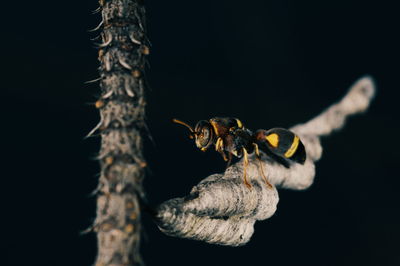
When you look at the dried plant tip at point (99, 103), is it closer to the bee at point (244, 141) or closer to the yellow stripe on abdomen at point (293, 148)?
the bee at point (244, 141)

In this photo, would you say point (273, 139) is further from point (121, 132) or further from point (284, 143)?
point (121, 132)

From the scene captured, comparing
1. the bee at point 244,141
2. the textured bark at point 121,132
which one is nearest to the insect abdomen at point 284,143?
the bee at point 244,141

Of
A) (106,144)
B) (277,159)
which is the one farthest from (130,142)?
(277,159)

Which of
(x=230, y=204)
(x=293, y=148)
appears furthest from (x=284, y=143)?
(x=230, y=204)

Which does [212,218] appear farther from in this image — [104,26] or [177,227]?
[104,26]

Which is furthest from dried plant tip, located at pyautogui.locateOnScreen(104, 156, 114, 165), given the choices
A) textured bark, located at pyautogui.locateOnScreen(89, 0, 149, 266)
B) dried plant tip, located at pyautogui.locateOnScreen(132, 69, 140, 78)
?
dried plant tip, located at pyautogui.locateOnScreen(132, 69, 140, 78)

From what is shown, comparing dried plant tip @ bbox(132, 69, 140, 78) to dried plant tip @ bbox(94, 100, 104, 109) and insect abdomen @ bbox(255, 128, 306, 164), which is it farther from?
insect abdomen @ bbox(255, 128, 306, 164)

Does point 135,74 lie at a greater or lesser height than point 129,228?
greater
